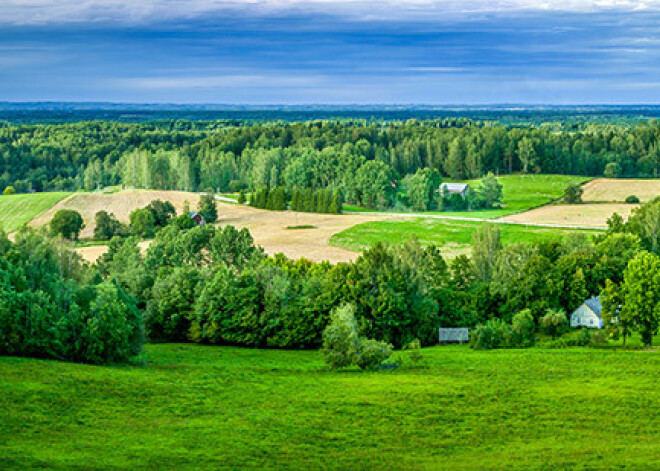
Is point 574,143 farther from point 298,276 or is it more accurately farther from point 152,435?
point 152,435

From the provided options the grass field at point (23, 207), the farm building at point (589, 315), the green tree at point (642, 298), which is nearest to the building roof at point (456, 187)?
the grass field at point (23, 207)

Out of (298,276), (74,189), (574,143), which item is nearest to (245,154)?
(74,189)

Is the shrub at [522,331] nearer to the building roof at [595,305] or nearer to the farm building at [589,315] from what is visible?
the farm building at [589,315]

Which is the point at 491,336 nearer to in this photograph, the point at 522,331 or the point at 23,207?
the point at 522,331

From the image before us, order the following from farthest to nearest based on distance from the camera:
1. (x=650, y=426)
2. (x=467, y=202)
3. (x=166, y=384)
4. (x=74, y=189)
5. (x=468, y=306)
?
(x=74, y=189) < (x=467, y=202) < (x=468, y=306) < (x=166, y=384) < (x=650, y=426)

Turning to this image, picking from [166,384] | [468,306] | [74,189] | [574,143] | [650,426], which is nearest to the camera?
[650,426]

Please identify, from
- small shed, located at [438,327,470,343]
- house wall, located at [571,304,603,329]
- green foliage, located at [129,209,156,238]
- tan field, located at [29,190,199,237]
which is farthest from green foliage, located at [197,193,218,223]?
house wall, located at [571,304,603,329]

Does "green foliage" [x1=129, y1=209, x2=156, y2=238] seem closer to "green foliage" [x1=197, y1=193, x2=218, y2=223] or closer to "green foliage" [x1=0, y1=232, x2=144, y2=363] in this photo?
"green foliage" [x1=197, y1=193, x2=218, y2=223]

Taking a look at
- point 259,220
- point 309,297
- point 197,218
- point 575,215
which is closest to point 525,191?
point 575,215
